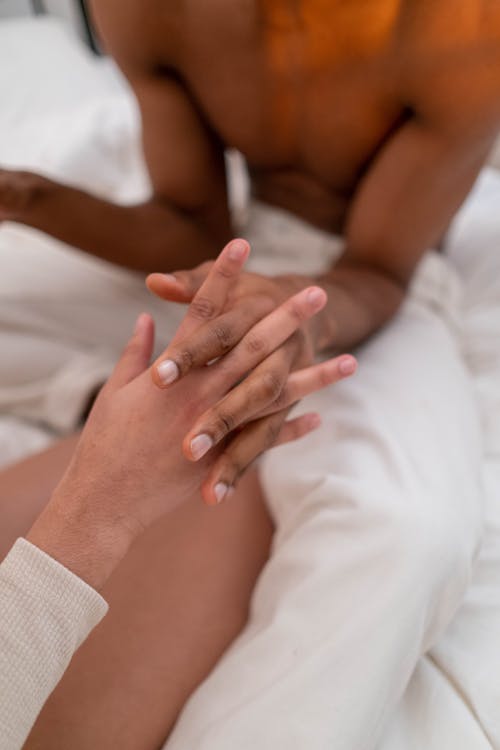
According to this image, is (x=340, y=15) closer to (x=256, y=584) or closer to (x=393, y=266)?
(x=393, y=266)

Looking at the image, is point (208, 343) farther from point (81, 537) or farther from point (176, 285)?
point (81, 537)

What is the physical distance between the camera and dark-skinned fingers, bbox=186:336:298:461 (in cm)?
48

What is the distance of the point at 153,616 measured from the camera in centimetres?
58

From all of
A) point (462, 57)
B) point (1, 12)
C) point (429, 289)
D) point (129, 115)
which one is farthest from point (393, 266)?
point (1, 12)

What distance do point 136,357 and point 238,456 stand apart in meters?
0.14

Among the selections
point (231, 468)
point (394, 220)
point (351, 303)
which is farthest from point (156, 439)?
point (394, 220)

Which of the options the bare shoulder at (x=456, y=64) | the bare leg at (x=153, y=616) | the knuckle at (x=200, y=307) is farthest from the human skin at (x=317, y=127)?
the bare leg at (x=153, y=616)

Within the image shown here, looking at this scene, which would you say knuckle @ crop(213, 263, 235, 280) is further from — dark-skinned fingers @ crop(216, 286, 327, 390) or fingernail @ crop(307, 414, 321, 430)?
fingernail @ crop(307, 414, 321, 430)

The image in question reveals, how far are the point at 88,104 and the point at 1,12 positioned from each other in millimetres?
489

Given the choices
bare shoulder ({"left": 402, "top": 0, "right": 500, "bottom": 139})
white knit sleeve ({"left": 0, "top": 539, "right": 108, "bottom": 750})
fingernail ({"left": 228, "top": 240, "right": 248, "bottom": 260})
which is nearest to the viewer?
white knit sleeve ({"left": 0, "top": 539, "right": 108, "bottom": 750})

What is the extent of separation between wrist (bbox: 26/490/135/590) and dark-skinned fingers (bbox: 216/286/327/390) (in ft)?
0.50

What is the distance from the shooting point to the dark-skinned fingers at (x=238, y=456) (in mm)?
519

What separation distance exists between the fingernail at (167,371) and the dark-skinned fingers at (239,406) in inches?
1.5

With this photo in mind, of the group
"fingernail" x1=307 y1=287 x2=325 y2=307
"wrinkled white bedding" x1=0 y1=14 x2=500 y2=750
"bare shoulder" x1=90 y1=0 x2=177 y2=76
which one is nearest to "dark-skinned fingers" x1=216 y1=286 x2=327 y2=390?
"fingernail" x1=307 y1=287 x2=325 y2=307
